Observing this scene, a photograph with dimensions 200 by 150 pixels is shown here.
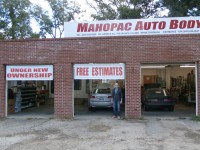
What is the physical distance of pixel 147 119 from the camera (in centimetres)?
1688

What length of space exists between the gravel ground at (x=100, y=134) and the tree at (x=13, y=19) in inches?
1100

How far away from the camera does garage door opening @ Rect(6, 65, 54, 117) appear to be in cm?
1812

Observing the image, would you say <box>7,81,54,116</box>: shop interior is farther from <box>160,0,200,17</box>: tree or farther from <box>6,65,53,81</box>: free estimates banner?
<box>160,0,200,17</box>: tree

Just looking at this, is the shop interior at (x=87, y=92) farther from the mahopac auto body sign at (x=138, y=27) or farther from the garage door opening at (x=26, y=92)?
the mahopac auto body sign at (x=138, y=27)

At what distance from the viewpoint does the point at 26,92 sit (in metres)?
22.9

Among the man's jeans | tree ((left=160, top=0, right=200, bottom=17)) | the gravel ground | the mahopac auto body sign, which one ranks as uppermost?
tree ((left=160, top=0, right=200, bottom=17))

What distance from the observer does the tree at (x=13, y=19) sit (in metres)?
43.3

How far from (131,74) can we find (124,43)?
1.60m

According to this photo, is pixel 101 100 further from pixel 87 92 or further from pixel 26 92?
pixel 87 92

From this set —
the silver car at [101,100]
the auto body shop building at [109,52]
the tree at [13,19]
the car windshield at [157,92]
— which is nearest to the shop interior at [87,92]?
the silver car at [101,100]

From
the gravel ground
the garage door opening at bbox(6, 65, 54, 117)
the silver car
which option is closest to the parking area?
the gravel ground

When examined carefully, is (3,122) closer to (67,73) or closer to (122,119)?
(67,73)

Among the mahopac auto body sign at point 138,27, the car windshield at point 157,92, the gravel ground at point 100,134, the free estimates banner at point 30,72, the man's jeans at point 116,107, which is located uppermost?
the mahopac auto body sign at point 138,27

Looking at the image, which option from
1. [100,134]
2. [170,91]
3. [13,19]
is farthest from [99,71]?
[13,19]
